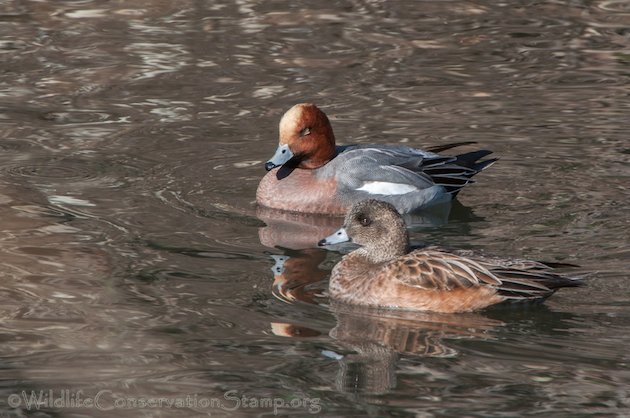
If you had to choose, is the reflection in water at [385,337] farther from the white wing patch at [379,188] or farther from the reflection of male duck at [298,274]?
the white wing patch at [379,188]

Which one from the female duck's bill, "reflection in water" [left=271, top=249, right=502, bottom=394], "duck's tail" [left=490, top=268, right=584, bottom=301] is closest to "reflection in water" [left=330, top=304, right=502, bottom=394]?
"reflection in water" [left=271, top=249, right=502, bottom=394]

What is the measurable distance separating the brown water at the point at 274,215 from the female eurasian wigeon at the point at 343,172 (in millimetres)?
217

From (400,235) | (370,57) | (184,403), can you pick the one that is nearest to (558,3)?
(370,57)

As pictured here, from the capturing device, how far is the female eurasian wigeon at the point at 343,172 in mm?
10016

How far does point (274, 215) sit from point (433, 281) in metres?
2.59

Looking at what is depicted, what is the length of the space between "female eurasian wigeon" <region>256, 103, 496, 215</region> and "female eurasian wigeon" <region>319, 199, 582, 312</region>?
6.77 ft

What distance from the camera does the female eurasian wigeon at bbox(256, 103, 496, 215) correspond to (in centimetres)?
1002

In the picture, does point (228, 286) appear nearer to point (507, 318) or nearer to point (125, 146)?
point (507, 318)

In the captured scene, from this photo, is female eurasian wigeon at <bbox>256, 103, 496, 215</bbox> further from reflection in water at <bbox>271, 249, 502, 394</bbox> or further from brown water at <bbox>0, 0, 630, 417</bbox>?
reflection in water at <bbox>271, 249, 502, 394</bbox>

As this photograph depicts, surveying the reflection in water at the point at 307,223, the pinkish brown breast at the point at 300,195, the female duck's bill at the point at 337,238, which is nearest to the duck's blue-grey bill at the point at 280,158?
the pinkish brown breast at the point at 300,195

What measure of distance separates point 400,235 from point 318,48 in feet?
21.6

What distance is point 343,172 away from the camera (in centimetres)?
1011

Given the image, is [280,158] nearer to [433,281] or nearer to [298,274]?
[298,274]

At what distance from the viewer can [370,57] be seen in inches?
546
